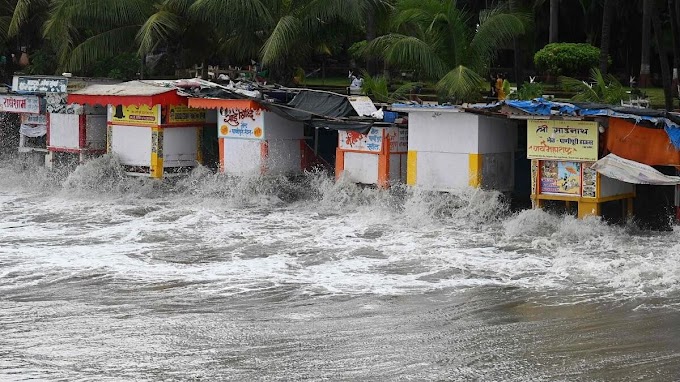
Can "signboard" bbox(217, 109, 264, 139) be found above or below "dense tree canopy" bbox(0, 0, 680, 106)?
below

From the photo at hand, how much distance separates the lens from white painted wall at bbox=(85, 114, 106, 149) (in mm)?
24109

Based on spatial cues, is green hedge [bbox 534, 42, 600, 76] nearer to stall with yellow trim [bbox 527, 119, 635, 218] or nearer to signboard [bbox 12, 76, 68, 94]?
stall with yellow trim [bbox 527, 119, 635, 218]

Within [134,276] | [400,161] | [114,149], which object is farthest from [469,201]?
[114,149]

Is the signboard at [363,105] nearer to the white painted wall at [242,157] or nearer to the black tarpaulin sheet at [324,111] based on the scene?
the black tarpaulin sheet at [324,111]

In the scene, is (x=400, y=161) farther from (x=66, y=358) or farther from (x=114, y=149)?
(x=66, y=358)

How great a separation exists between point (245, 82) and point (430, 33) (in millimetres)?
4229

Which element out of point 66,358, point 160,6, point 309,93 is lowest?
point 66,358

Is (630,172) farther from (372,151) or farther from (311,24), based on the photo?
(311,24)

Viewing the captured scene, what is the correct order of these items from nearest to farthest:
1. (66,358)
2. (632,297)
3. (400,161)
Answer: (66,358) → (632,297) → (400,161)

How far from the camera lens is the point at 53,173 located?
80.2 ft

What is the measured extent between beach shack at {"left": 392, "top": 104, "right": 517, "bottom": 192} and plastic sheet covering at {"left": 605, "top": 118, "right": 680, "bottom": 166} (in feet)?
6.62

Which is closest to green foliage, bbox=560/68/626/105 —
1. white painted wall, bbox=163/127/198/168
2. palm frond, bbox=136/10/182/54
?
white painted wall, bbox=163/127/198/168

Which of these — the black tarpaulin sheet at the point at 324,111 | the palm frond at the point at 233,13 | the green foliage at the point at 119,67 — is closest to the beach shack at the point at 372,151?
the black tarpaulin sheet at the point at 324,111

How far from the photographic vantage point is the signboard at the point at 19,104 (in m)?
24.9
